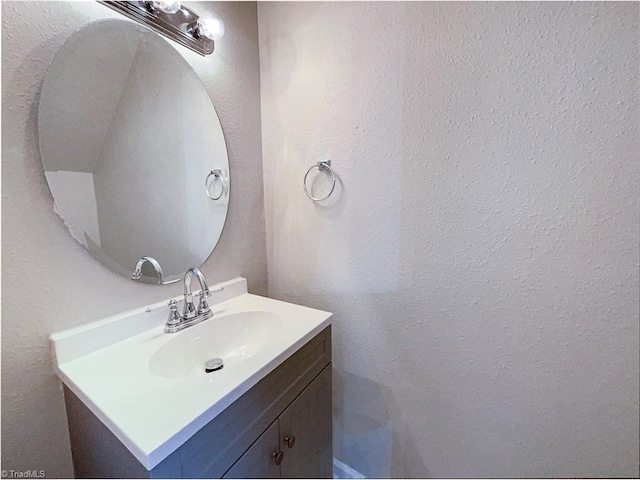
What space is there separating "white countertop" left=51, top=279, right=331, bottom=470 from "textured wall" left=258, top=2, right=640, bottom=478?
357 millimetres

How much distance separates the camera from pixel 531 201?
0.79 meters

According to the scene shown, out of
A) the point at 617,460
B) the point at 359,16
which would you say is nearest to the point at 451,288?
the point at 617,460

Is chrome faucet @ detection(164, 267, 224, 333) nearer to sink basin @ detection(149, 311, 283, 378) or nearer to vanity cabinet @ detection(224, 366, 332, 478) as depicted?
sink basin @ detection(149, 311, 283, 378)

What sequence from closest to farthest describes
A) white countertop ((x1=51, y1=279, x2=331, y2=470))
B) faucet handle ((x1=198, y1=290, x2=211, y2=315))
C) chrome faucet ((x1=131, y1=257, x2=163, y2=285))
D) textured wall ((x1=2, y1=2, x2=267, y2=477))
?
white countertop ((x1=51, y1=279, x2=331, y2=470))
textured wall ((x1=2, y1=2, x2=267, y2=477))
chrome faucet ((x1=131, y1=257, x2=163, y2=285))
faucet handle ((x1=198, y1=290, x2=211, y2=315))

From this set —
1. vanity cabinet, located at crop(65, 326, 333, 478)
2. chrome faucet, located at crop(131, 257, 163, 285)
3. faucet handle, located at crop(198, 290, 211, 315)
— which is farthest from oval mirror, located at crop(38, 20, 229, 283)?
vanity cabinet, located at crop(65, 326, 333, 478)

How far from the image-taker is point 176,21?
89 cm

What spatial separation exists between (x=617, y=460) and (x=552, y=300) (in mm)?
483

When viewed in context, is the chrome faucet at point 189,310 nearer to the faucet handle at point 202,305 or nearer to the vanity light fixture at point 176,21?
the faucet handle at point 202,305

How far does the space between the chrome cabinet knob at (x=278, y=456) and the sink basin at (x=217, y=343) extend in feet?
0.86

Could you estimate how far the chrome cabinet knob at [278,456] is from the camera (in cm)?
74

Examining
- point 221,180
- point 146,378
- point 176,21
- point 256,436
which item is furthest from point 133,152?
point 256,436

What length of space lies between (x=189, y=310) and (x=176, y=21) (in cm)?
95

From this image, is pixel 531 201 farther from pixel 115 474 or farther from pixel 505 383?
pixel 115 474

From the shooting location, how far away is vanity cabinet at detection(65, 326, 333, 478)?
0.54 meters
